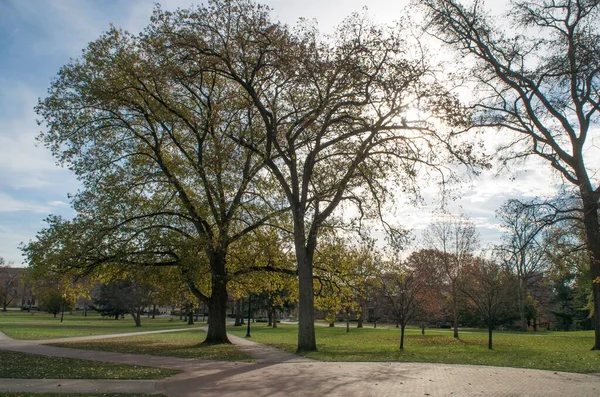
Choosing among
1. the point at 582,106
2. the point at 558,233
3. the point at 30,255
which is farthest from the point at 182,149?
the point at 582,106

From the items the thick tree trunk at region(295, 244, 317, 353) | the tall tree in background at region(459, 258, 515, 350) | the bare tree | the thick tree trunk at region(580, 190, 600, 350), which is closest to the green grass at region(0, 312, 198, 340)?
the thick tree trunk at region(295, 244, 317, 353)

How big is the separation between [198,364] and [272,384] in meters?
4.80

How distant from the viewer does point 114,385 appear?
10148mm

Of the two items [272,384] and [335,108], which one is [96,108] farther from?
[272,384]

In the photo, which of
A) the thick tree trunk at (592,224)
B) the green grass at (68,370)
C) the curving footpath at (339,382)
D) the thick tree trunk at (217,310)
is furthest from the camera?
the thick tree trunk at (217,310)

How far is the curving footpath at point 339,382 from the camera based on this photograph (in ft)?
31.1

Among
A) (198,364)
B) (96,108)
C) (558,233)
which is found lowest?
(198,364)

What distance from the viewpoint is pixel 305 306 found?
19000 mm

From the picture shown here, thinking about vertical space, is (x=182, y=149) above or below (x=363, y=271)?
above

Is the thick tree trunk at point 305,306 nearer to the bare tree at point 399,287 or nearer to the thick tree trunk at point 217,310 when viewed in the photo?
the bare tree at point 399,287

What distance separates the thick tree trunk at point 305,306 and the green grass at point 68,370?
711 centimetres

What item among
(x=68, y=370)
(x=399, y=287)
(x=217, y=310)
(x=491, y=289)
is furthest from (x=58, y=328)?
(x=491, y=289)

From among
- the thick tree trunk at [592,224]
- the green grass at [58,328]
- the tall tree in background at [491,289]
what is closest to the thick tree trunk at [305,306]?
the thick tree trunk at [592,224]

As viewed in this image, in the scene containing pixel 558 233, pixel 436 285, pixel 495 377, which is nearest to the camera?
pixel 495 377
